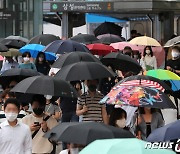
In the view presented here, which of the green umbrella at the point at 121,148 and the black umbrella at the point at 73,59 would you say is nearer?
the green umbrella at the point at 121,148

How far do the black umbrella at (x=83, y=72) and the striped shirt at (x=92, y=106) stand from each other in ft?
1.33

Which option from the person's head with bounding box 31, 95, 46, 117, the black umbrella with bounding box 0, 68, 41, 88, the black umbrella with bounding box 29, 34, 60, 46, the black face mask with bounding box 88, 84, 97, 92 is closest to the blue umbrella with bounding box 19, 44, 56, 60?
the black umbrella with bounding box 29, 34, 60, 46

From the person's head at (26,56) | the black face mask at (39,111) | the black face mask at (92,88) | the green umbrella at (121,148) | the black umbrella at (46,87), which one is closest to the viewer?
the green umbrella at (121,148)

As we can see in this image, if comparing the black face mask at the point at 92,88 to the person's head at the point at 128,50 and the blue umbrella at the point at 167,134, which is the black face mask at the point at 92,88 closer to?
the blue umbrella at the point at 167,134

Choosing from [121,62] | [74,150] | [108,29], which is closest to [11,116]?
[74,150]

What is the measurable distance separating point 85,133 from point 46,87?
3.39 meters

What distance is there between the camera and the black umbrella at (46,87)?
438 inches

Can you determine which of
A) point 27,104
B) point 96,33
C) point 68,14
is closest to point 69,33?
point 68,14

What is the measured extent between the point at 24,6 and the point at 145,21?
5.28m

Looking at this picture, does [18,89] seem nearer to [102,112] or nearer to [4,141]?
[102,112]

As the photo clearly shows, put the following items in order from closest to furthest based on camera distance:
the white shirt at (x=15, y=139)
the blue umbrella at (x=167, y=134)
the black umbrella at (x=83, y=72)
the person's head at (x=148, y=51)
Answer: the blue umbrella at (x=167, y=134) < the white shirt at (x=15, y=139) < the black umbrella at (x=83, y=72) < the person's head at (x=148, y=51)

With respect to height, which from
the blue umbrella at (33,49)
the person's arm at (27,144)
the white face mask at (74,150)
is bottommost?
the person's arm at (27,144)

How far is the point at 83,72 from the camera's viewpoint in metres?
12.3

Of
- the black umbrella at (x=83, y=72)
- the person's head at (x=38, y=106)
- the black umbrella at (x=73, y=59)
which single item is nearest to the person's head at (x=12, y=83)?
the black umbrella at (x=73, y=59)
